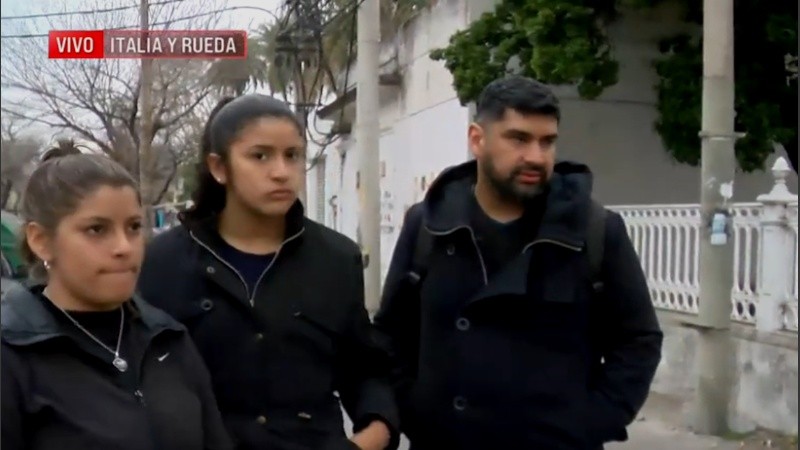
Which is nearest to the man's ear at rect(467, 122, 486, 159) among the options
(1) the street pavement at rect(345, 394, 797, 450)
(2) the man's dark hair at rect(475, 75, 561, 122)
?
(2) the man's dark hair at rect(475, 75, 561, 122)

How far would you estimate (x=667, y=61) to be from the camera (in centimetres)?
1058

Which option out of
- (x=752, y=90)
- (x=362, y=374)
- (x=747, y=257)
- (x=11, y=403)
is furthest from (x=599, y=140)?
A: (x=11, y=403)

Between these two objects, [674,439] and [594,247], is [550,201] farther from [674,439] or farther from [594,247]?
[674,439]

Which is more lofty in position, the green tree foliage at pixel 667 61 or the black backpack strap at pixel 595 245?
the green tree foliage at pixel 667 61

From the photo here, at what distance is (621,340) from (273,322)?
3.05 feet

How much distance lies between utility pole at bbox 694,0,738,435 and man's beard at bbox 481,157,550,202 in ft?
15.2

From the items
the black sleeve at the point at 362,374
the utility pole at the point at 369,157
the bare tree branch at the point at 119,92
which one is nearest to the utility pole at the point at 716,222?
the utility pole at the point at 369,157

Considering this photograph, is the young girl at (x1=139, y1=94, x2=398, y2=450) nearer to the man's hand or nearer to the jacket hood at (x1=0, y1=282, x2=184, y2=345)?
the man's hand

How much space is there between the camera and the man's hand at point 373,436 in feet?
8.95

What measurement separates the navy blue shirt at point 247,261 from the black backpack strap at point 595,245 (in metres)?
0.79

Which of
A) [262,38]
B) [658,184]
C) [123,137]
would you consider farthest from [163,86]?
[658,184]

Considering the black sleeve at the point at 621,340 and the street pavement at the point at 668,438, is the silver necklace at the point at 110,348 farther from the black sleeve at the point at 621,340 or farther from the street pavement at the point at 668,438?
the street pavement at the point at 668,438

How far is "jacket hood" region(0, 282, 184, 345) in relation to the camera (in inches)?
81.5

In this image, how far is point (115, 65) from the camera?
3385 millimetres
